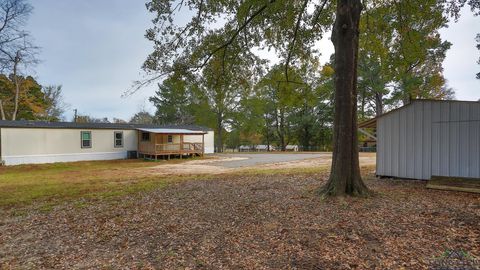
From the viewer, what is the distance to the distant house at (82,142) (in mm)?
16750

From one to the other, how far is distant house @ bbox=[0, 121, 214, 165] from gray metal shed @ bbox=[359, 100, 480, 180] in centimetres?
1575

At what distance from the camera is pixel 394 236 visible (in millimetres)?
3812

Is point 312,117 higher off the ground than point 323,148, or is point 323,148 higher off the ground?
point 312,117

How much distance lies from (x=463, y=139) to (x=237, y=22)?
23.6 ft

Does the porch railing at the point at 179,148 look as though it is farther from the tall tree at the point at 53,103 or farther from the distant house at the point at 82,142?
the tall tree at the point at 53,103

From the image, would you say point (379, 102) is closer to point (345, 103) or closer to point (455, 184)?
point (455, 184)

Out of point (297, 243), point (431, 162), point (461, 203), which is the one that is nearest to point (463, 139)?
point (431, 162)

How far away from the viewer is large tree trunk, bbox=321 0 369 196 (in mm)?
6180

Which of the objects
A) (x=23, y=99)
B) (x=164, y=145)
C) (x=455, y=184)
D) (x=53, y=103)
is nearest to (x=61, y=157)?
(x=164, y=145)

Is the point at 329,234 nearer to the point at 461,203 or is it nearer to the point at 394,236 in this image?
the point at 394,236

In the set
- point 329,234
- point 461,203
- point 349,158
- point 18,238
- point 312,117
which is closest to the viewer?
point 329,234

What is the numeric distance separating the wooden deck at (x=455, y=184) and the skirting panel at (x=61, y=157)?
19.9 m

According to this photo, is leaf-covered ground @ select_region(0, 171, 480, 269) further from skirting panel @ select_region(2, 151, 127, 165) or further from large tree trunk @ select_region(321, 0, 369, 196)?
skirting panel @ select_region(2, 151, 127, 165)

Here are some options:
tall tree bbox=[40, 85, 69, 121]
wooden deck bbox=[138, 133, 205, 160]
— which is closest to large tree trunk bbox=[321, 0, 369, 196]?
wooden deck bbox=[138, 133, 205, 160]
